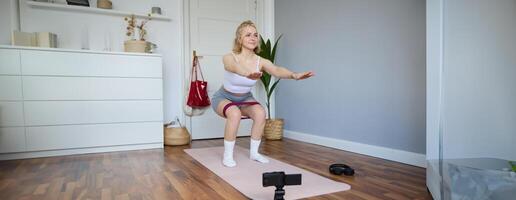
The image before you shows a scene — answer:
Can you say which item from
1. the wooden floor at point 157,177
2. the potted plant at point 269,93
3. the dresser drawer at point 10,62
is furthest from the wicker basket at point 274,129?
the dresser drawer at point 10,62

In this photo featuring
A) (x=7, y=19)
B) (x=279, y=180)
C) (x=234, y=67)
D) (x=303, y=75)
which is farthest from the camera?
(x=7, y=19)

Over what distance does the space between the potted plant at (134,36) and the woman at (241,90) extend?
111 cm

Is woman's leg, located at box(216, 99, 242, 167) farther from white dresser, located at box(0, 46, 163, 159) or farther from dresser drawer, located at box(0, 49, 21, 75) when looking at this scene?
dresser drawer, located at box(0, 49, 21, 75)

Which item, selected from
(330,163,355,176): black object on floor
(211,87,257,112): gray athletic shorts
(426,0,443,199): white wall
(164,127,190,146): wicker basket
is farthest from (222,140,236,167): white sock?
(426,0,443,199): white wall

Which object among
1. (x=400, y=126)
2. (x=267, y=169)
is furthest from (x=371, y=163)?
(x=267, y=169)

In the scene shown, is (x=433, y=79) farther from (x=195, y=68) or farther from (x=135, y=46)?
(x=195, y=68)

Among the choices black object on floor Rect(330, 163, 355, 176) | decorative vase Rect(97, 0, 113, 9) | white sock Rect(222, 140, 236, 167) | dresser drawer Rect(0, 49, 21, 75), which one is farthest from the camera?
decorative vase Rect(97, 0, 113, 9)

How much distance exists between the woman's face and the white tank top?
0.12 meters

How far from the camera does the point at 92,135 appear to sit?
9.43 ft

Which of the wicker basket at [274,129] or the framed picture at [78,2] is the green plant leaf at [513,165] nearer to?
the wicker basket at [274,129]

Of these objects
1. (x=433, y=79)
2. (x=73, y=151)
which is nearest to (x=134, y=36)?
(x=73, y=151)

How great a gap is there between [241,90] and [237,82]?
0.36 ft

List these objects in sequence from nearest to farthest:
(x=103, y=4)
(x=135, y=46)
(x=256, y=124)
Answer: (x=256, y=124), (x=135, y=46), (x=103, y=4)

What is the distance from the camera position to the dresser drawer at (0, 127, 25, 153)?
257 cm
